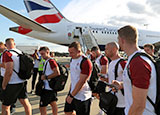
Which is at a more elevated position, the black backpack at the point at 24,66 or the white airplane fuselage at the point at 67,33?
the white airplane fuselage at the point at 67,33

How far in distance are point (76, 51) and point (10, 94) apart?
1662mm

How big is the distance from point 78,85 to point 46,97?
1.07m

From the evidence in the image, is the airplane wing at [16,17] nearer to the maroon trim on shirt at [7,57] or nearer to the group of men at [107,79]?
the group of men at [107,79]

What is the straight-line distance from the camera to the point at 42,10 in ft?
52.6

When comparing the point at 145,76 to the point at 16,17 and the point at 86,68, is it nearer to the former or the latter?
the point at 86,68

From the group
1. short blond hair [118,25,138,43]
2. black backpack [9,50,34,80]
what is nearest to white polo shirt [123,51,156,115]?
short blond hair [118,25,138,43]

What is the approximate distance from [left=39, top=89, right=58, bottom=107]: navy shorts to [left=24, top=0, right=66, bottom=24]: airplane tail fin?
563 inches

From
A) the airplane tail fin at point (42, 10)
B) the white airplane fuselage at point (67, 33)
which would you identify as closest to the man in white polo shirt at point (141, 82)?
the white airplane fuselage at point (67, 33)

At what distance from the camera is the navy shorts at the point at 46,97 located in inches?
122

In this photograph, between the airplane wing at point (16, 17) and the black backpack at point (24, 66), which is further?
the airplane wing at point (16, 17)

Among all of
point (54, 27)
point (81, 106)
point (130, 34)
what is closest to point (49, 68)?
point (81, 106)

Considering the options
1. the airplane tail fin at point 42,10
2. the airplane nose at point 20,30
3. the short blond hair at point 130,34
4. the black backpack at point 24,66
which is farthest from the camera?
the airplane tail fin at point 42,10

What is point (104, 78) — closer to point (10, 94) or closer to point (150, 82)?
point (150, 82)

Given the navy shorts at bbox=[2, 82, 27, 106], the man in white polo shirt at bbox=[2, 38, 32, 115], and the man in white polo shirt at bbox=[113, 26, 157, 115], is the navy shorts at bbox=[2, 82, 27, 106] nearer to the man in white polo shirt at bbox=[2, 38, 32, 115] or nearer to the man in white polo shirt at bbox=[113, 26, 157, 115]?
the man in white polo shirt at bbox=[2, 38, 32, 115]
